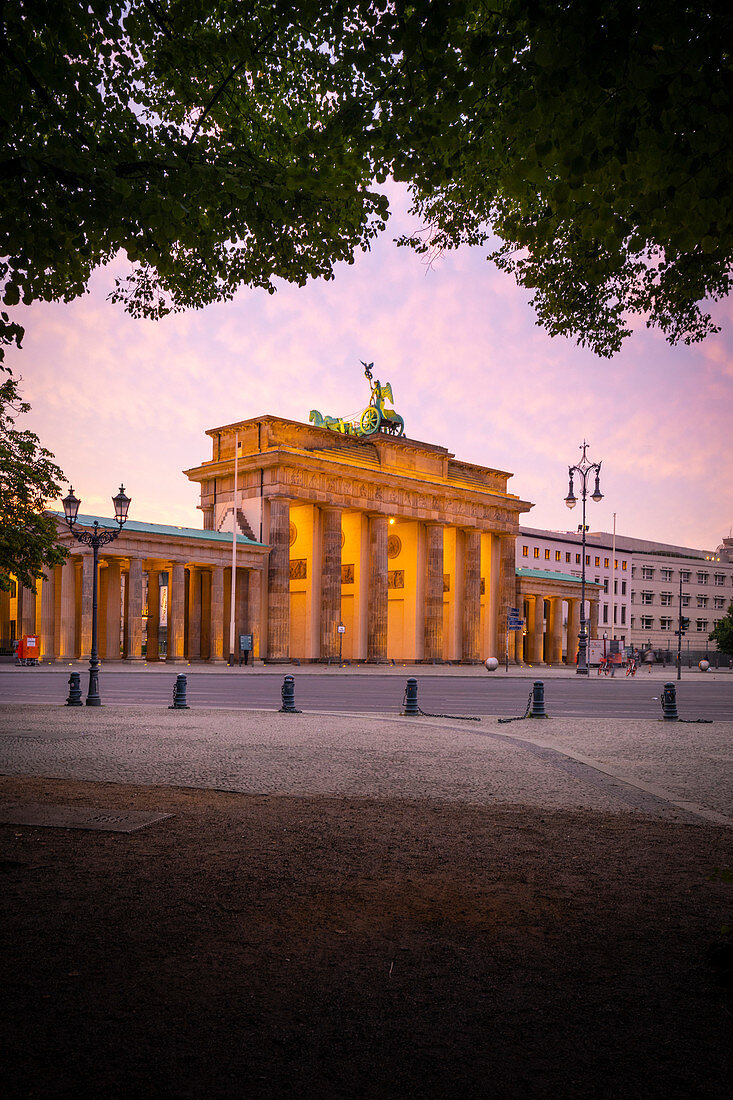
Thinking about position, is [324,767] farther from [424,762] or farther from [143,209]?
[143,209]

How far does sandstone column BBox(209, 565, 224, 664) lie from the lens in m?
60.2

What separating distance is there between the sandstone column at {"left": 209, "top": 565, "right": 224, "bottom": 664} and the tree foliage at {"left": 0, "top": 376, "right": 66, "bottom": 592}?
4080cm

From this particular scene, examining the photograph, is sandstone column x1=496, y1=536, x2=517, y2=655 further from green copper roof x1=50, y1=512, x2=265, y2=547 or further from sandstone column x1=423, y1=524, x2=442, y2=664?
green copper roof x1=50, y1=512, x2=265, y2=547

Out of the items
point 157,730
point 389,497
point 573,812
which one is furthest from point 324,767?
point 389,497

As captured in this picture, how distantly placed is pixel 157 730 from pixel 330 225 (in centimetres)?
988

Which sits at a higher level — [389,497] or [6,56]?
[389,497]

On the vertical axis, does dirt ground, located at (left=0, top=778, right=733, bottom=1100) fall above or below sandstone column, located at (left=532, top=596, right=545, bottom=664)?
above

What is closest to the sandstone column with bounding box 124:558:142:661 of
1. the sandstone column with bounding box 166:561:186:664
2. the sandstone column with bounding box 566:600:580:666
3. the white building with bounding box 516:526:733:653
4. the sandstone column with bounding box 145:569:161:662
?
the sandstone column with bounding box 166:561:186:664

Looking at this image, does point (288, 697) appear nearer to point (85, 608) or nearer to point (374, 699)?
point (374, 699)

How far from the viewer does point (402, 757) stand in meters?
12.0

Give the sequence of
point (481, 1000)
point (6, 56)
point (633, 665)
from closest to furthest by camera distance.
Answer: point (481, 1000), point (6, 56), point (633, 665)

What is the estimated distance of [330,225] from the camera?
9320 mm

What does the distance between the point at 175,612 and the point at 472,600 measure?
104 ft

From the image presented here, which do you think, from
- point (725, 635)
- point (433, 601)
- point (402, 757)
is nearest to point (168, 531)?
point (433, 601)
